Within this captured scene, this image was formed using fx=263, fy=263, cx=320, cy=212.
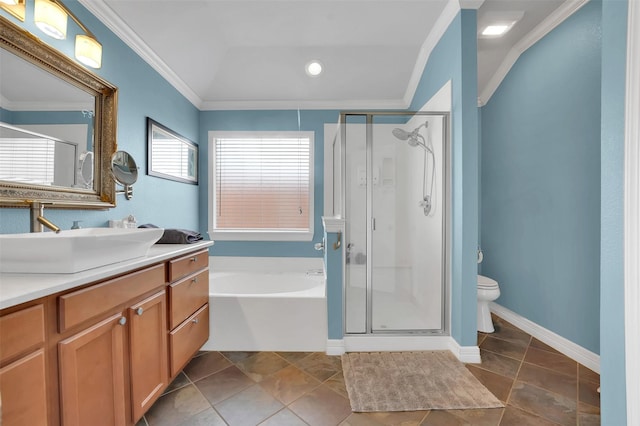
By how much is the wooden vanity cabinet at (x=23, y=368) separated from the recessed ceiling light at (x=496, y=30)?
3282mm

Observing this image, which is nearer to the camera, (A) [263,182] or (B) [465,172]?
(B) [465,172]

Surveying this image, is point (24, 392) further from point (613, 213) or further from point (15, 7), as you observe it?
point (613, 213)

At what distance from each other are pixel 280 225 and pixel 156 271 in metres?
1.81

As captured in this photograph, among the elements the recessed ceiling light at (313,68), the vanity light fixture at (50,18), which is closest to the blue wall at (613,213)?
the recessed ceiling light at (313,68)

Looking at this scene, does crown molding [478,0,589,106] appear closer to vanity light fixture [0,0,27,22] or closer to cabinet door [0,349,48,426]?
vanity light fixture [0,0,27,22]

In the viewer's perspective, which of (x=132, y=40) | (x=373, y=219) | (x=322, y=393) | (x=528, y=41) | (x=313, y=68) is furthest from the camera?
(x=313, y=68)

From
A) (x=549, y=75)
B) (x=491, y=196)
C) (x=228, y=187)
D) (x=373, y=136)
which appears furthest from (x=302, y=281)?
(x=549, y=75)

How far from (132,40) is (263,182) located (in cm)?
167

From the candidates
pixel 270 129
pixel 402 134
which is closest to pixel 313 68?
pixel 270 129

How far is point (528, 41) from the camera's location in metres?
2.31

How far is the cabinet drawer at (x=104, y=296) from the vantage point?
90cm

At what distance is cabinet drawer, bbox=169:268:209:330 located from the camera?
1.53m

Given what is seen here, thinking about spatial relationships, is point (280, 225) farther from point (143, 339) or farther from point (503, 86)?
point (503, 86)

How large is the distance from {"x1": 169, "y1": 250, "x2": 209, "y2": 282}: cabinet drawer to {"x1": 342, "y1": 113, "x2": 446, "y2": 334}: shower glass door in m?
1.10
